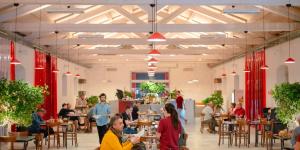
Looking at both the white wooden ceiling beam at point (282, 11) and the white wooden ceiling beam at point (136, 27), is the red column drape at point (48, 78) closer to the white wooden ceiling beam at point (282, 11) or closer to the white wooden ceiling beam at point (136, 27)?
the white wooden ceiling beam at point (136, 27)

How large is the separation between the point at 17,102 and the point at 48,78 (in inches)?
362

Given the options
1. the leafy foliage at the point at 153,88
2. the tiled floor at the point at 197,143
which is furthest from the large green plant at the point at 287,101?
the leafy foliage at the point at 153,88

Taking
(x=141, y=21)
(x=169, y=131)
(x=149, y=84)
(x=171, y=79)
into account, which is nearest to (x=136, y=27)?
A: (x=141, y=21)

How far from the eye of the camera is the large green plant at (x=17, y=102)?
10732 millimetres

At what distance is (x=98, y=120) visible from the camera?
1017cm

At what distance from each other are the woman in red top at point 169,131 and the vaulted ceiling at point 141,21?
550cm

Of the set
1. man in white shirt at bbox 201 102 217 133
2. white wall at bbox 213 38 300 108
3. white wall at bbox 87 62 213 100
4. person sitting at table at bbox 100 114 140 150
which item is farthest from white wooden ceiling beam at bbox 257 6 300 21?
white wall at bbox 87 62 213 100

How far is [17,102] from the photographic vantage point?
11.0 metres

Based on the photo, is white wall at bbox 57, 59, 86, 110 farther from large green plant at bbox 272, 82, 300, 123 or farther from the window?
large green plant at bbox 272, 82, 300, 123

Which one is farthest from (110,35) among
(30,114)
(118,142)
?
(118,142)

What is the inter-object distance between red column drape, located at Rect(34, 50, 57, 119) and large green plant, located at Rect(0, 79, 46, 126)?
6.34m

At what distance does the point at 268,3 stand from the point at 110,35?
43.8 feet

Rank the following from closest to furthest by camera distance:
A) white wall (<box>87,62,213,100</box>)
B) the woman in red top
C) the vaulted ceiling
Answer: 1. the woman in red top
2. the vaulted ceiling
3. white wall (<box>87,62,213,100</box>)

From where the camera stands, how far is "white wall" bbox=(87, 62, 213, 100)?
3145 cm
